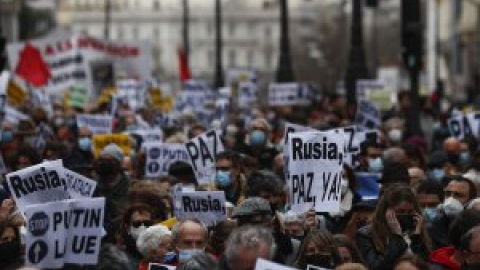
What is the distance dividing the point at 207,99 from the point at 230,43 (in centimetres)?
13418

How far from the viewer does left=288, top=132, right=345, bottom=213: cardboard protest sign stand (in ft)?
40.9

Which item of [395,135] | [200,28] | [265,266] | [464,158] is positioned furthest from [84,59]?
[200,28]

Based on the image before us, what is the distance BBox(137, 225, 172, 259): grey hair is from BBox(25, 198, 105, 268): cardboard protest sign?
3.79ft

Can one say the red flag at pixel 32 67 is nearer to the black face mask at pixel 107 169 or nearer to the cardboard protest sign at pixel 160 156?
the cardboard protest sign at pixel 160 156

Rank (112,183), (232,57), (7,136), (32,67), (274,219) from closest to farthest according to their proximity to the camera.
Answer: (274,219) < (112,183) < (7,136) < (32,67) < (232,57)

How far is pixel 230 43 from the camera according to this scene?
167 meters

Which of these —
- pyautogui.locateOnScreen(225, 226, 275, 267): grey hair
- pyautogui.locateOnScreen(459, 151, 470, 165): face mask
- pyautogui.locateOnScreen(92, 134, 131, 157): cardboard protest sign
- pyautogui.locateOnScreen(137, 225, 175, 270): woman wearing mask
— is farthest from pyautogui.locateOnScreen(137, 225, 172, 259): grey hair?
pyautogui.locateOnScreen(92, 134, 131, 157): cardboard protest sign

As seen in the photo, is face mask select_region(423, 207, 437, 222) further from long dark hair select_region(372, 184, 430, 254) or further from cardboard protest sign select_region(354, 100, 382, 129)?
cardboard protest sign select_region(354, 100, 382, 129)

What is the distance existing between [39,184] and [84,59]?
76.0 feet

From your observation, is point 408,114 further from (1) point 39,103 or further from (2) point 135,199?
(2) point 135,199

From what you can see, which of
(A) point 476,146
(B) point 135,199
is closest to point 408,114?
(A) point 476,146

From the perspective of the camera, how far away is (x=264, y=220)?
10.9m

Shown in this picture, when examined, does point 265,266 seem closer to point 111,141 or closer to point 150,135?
point 111,141

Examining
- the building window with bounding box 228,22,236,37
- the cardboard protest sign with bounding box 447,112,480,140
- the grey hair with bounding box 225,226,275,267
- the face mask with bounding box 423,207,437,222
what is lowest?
the building window with bounding box 228,22,236,37
